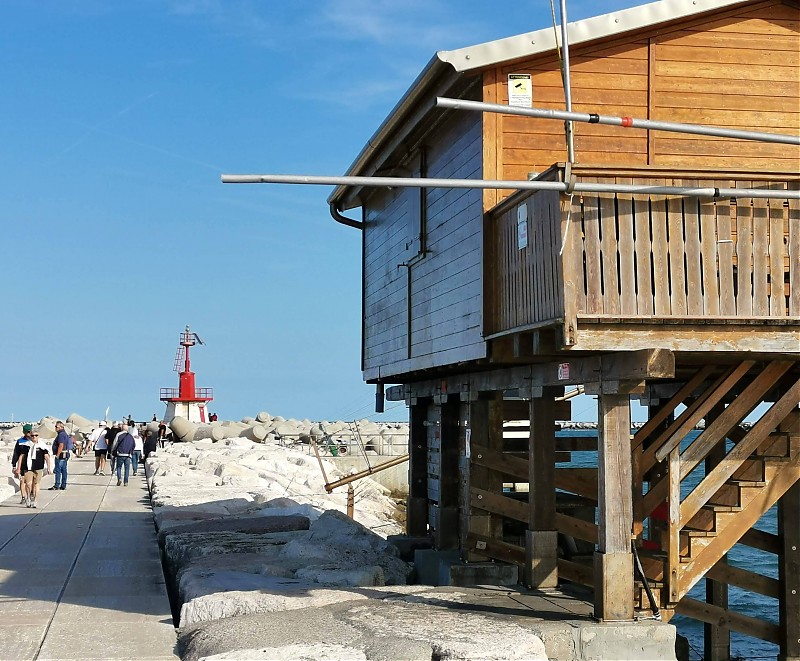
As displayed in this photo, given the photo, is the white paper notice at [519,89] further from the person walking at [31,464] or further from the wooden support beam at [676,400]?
the person walking at [31,464]

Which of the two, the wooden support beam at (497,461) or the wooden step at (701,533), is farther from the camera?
the wooden support beam at (497,461)

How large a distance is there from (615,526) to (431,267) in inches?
194

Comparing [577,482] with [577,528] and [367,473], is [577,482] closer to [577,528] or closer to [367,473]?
[577,528]

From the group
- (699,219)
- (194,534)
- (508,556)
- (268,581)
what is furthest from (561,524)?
(194,534)

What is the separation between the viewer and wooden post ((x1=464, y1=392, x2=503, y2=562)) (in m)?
13.1

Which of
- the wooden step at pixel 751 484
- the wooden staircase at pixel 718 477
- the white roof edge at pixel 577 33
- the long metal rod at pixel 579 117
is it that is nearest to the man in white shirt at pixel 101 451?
the wooden staircase at pixel 718 477

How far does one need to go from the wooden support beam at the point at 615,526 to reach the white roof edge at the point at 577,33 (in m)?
3.66

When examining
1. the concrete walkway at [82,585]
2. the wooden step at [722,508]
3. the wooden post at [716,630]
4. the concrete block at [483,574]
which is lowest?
the wooden post at [716,630]

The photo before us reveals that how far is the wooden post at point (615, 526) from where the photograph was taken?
9.52m

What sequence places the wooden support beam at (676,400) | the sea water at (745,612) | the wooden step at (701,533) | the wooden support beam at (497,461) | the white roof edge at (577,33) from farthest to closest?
1. the sea water at (745,612)
2. the wooden support beam at (497,461)
3. the wooden support beam at (676,400)
4. the white roof edge at (577,33)
5. the wooden step at (701,533)

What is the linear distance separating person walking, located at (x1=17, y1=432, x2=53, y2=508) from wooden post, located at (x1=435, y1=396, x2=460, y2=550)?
32.0 ft

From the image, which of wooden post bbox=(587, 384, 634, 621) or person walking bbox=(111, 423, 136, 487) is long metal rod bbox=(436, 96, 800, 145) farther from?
person walking bbox=(111, 423, 136, 487)

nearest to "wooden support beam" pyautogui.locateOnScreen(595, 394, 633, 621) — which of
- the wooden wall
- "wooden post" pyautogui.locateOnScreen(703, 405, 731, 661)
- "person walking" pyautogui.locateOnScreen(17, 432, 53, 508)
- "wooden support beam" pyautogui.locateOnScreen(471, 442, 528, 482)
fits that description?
the wooden wall

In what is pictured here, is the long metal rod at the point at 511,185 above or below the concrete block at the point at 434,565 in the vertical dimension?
above
